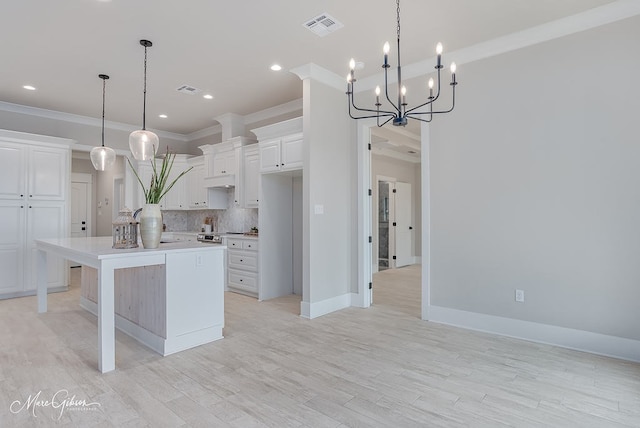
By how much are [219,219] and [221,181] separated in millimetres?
1022

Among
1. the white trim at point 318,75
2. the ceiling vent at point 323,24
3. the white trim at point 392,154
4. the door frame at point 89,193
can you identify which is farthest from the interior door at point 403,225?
the door frame at point 89,193

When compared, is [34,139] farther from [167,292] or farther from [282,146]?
[167,292]

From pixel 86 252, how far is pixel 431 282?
10.9ft

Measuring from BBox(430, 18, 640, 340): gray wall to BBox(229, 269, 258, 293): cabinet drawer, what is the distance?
2.50 metres

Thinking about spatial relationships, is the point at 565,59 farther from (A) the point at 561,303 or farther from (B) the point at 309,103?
(B) the point at 309,103

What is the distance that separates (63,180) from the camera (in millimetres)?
5496

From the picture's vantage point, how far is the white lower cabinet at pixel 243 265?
5062 millimetres

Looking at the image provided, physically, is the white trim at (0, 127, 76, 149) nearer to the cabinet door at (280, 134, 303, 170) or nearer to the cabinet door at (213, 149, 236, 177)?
the cabinet door at (213, 149, 236, 177)

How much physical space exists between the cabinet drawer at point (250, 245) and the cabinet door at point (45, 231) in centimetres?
287

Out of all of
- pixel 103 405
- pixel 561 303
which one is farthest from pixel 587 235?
pixel 103 405

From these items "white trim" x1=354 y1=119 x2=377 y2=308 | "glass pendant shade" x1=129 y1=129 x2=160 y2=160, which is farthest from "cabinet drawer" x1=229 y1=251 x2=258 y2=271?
"glass pendant shade" x1=129 y1=129 x2=160 y2=160

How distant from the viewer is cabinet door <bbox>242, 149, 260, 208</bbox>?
17.0 ft

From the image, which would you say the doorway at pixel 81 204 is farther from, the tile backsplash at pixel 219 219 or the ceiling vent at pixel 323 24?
the ceiling vent at pixel 323 24

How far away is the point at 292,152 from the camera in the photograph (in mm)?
4516
